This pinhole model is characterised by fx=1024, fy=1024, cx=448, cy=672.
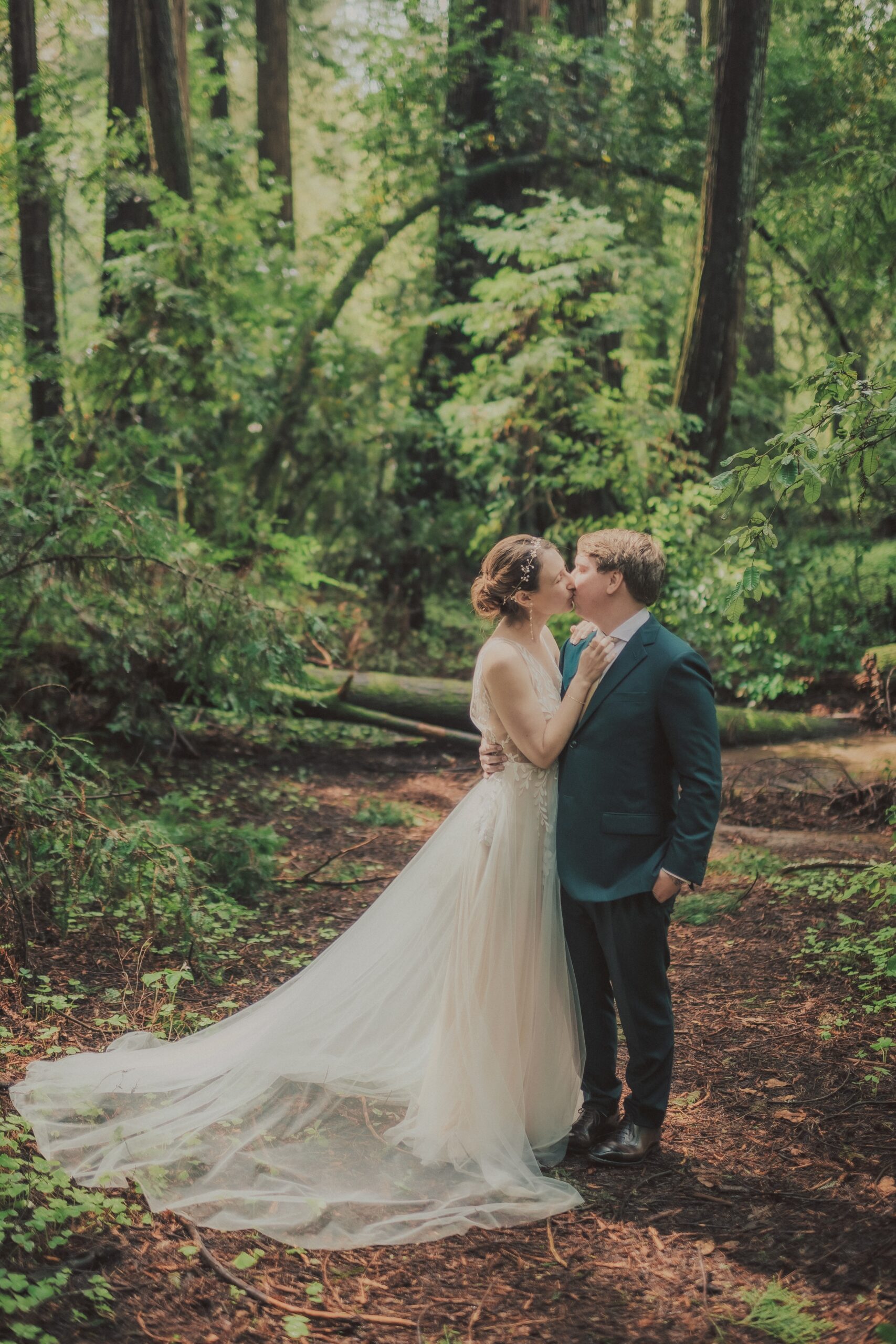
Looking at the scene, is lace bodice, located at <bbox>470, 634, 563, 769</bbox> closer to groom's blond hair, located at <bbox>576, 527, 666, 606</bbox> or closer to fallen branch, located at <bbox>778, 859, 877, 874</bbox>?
groom's blond hair, located at <bbox>576, 527, 666, 606</bbox>

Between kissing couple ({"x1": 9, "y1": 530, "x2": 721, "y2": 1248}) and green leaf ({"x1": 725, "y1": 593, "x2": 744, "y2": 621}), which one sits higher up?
green leaf ({"x1": 725, "y1": 593, "x2": 744, "y2": 621})

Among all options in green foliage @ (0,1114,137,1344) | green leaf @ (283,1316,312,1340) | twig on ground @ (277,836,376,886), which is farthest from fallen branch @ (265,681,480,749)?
green leaf @ (283,1316,312,1340)

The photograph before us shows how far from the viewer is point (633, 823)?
340 cm

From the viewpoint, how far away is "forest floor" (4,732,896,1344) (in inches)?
105

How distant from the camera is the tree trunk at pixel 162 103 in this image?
30.8 ft

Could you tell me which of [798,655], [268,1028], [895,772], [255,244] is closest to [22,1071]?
[268,1028]

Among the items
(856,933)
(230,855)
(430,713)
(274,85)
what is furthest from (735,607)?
(274,85)

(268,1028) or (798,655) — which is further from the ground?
(798,655)

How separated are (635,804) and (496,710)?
62 cm

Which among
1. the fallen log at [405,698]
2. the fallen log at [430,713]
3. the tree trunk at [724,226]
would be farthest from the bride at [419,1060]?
the tree trunk at [724,226]

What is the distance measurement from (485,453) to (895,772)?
16.7ft

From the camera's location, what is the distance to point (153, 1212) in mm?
3051

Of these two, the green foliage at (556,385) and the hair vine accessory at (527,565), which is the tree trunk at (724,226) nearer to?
the green foliage at (556,385)

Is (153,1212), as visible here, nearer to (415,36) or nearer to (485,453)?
(485,453)
